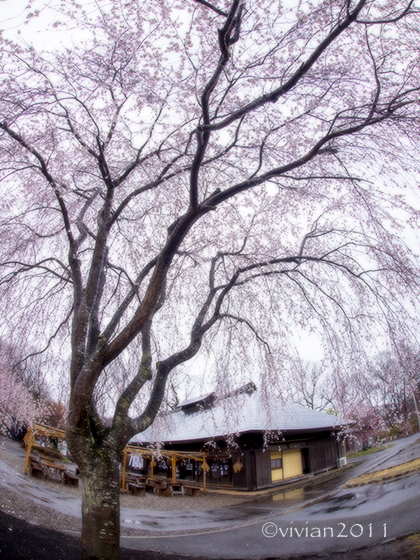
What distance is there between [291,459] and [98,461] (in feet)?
58.7

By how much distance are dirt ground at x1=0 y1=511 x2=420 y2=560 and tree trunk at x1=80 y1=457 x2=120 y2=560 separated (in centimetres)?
100

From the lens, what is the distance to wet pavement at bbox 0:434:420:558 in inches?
275

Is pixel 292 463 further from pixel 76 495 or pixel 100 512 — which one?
pixel 100 512

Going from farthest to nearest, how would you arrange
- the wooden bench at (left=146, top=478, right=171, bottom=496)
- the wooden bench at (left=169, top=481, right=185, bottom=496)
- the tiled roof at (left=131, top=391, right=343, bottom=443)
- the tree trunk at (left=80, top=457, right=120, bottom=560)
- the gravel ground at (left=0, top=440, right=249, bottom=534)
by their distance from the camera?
the wooden bench at (left=169, top=481, right=185, bottom=496), the wooden bench at (left=146, top=478, right=171, bottom=496), the tiled roof at (left=131, top=391, right=343, bottom=443), the gravel ground at (left=0, top=440, right=249, bottom=534), the tree trunk at (left=80, top=457, right=120, bottom=560)

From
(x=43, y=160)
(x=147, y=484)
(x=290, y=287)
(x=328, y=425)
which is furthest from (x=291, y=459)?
(x=43, y=160)

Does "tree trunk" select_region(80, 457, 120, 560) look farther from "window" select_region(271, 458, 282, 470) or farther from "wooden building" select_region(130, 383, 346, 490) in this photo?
"window" select_region(271, 458, 282, 470)

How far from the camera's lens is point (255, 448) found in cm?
1627

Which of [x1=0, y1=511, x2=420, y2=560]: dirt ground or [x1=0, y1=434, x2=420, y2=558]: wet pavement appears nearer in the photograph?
[x1=0, y1=511, x2=420, y2=560]: dirt ground

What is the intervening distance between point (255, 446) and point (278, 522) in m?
7.01

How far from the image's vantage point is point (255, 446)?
53.5 feet

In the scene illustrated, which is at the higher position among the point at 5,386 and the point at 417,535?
the point at 5,386

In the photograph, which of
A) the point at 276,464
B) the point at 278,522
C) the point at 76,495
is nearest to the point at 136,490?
the point at 76,495

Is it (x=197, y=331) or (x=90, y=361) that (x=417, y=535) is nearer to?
(x=197, y=331)

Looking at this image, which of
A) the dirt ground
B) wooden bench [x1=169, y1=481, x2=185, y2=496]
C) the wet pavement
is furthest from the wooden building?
the dirt ground
